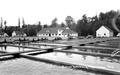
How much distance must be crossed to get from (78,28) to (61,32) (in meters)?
6.48

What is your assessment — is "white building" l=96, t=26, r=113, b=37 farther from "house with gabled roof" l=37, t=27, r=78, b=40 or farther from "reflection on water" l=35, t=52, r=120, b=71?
"reflection on water" l=35, t=52, r=120, b=71

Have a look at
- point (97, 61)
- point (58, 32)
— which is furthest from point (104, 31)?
point (97, 61)

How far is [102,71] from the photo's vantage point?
5.50 metres

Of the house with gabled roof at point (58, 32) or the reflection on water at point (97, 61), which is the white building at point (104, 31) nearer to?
the house with gabled roof at point (58, 32)

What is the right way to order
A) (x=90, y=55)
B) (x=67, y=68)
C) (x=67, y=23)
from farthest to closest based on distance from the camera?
1. (x=67, y=23)
2. (x=90, y=55)
3. (x=67, y=68)

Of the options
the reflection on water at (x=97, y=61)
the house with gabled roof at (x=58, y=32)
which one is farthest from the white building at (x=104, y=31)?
the reflection on water at (x=97, y=61)

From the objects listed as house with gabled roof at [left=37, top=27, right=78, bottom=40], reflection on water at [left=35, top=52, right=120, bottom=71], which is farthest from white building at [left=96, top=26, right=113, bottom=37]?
reflection on water at [left=35, top=52, right=120, bottom=71]

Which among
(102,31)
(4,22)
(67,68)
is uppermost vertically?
(4,22)

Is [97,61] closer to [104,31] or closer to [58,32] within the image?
[104,31]

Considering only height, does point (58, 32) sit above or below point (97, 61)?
above

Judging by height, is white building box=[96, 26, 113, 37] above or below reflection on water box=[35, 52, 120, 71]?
above

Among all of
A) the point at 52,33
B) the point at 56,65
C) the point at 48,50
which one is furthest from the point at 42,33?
the point at 56,65

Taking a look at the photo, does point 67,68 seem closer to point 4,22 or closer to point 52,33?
point 52,33

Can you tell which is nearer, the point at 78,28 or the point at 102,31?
the point at 102,31
